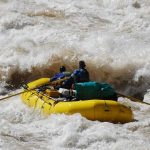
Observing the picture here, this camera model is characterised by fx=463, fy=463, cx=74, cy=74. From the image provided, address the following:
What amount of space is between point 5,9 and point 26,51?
12.5 ft

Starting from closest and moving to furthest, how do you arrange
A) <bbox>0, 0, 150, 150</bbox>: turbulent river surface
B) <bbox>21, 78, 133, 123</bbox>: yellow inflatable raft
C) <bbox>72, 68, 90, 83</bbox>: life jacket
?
<bbox>0, 0, 150, 150</bbox>: turbulent river surface < <bbox>21, 78, 133, 123</bbox>: yellow inflatable raft < <bbox>72, 68, 90, 83</bbox>: life jacket

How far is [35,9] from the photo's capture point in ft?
55.3

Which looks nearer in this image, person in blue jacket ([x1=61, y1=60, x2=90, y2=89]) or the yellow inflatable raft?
the yellow inflatable raft

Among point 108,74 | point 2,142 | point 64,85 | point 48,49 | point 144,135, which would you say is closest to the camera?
point 2,142

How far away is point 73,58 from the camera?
13.1 meters

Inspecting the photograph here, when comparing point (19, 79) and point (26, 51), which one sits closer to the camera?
point (19, 79)

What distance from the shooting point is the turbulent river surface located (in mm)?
7375

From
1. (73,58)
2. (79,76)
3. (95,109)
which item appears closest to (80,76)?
(79,76)

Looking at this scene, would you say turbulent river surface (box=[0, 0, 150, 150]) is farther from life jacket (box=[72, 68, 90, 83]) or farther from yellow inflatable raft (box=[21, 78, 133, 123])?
life jacket (box=[72, 68, 90, 83])

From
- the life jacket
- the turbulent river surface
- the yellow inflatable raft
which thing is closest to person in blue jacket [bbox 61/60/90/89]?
the life jacket

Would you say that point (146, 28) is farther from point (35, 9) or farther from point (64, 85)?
point (64, 85)

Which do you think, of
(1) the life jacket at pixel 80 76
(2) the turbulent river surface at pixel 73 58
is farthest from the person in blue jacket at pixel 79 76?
(2) the turbulent river surface at pixel 73 58

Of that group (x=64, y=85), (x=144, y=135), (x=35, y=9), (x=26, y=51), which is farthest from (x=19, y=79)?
(x=144, y=135)

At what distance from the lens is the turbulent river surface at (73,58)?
7.38 m
